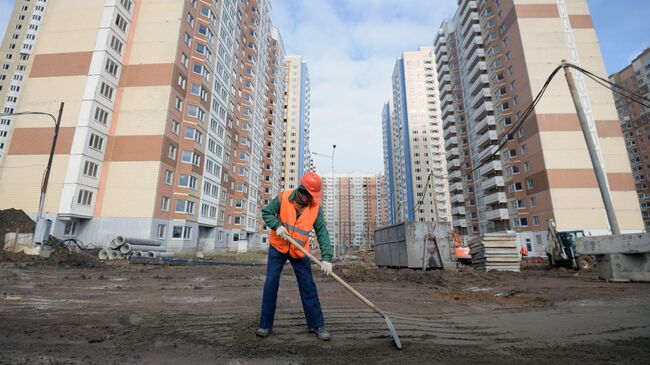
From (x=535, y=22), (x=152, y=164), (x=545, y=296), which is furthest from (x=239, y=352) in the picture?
(x=535, y=22)

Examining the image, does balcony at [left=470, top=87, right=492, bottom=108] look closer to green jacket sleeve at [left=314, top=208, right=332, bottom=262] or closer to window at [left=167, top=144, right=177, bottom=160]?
window at [left=167, top=144, right=177, bottom=160]

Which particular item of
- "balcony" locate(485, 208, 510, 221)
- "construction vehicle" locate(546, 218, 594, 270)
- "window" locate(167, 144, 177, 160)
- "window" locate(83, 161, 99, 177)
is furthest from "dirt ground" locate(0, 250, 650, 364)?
"balcony" locate(485, 208, 510, 221)

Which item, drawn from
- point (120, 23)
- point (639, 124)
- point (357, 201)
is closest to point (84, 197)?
point (120, 23)

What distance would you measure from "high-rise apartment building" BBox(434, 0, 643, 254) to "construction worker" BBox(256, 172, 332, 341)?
29.4m

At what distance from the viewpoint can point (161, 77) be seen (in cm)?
2906

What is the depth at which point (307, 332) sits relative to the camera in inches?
156

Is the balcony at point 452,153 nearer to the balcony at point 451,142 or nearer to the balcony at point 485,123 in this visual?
the balcony at point 451,142

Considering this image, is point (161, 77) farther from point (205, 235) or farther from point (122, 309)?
point (122, 309)

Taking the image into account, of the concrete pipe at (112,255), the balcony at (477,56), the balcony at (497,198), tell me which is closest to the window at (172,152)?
the concrete pipe at (112,255)

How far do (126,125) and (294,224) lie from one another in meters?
29.9

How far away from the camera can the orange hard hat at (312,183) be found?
409cm

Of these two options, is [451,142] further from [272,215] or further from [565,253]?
[272,215]

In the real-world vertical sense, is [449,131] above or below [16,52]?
below

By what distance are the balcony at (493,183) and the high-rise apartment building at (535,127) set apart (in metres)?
0.14
